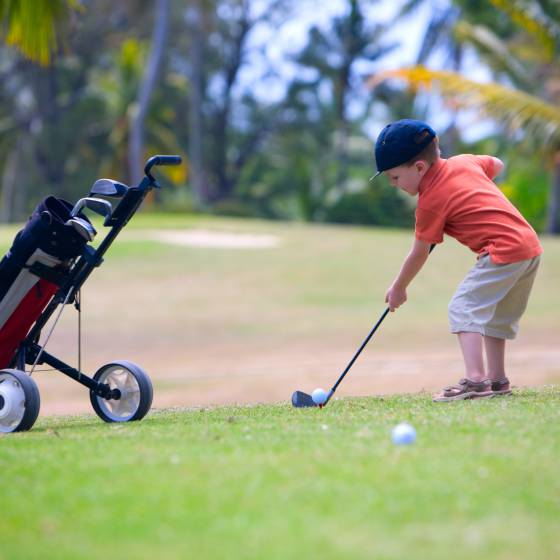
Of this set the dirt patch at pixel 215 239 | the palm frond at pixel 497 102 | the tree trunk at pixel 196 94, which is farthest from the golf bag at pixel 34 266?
the tree trunk at pixel 196 94

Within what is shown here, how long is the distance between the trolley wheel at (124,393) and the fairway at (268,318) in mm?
3753

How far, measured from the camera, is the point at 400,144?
5.68m

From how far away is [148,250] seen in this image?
20.6 metres

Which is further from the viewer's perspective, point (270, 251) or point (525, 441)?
point (270, 251)

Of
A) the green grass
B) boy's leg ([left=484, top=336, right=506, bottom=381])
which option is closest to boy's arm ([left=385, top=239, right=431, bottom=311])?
boy's leg ([left=484, top=336, right=506, bottom=381])

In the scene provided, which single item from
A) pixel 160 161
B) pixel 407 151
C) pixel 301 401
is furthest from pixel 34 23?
pixel 301 401

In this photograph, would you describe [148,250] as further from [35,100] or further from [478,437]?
[35,100]

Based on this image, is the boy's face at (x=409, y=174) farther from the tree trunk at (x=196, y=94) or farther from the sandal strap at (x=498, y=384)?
the tree trunk at (x=196, y=94)

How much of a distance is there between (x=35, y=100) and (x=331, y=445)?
4784cm

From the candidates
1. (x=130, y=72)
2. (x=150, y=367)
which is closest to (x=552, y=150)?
(x=150, y=367)

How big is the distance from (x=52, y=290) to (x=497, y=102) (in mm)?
15193

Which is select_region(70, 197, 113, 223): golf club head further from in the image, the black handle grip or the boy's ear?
the boy's ear

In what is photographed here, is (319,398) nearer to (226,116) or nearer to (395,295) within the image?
(395,295)

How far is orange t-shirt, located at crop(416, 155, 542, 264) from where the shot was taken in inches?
226
